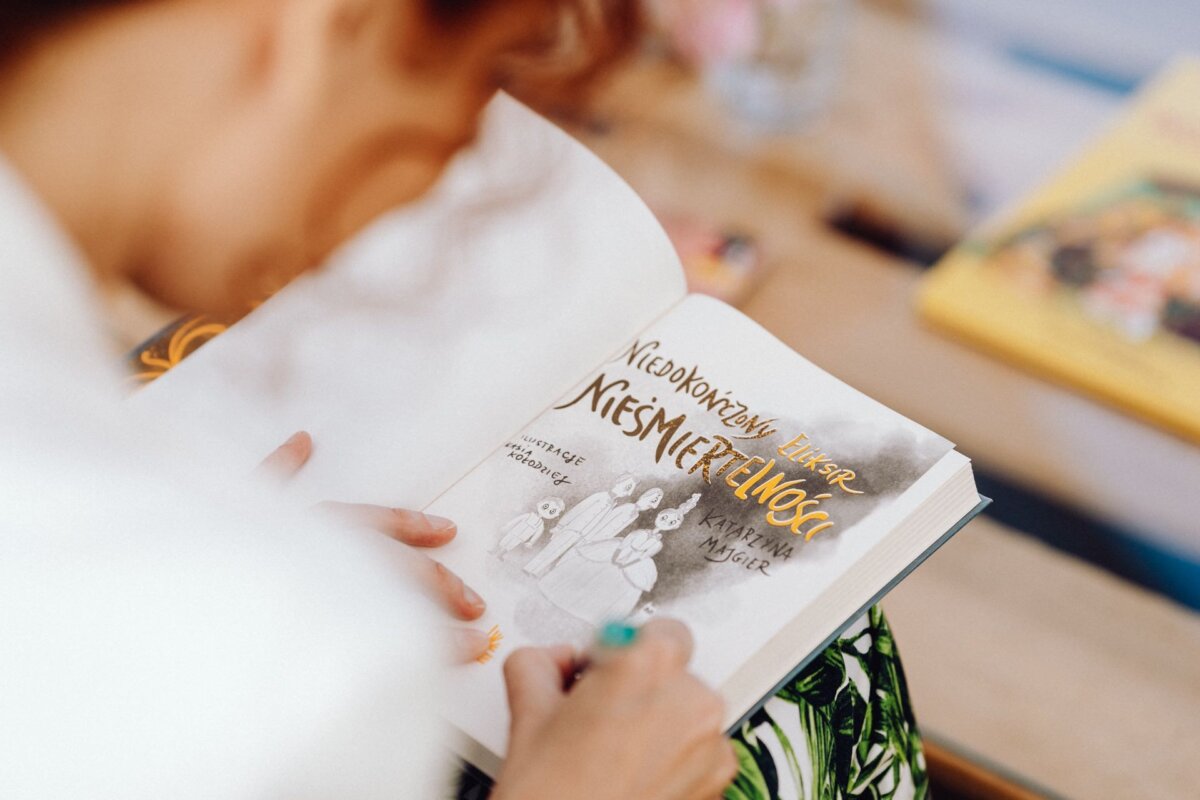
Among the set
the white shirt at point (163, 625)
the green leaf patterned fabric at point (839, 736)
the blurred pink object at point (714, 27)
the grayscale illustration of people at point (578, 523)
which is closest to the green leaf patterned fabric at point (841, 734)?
the green leaf patterned fabric at point (839, 736)

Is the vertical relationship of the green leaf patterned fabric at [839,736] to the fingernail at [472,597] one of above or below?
above

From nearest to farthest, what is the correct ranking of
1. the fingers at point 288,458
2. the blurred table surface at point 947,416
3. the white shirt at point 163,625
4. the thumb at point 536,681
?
the white shirt at point 163,625
the thumb at point 536,681
the fingers at point 288,458
the blurred table surface at point 947,416

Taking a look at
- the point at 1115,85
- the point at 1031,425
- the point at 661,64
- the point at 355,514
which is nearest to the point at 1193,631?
the point at 1031,425

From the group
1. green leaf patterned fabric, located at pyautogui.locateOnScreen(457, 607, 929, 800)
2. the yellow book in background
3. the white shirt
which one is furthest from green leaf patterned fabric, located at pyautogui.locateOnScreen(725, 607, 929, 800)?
the yellow book in background

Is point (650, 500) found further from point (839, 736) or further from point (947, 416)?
point (947, 416)

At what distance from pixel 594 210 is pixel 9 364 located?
32cm

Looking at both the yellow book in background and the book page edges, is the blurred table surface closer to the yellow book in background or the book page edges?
the yellow book in background

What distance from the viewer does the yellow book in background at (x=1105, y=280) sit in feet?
2.52

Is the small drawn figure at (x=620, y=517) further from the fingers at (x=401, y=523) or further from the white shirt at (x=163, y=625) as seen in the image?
the white shirt at (x=163, y=625)

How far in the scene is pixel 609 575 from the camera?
0.48m

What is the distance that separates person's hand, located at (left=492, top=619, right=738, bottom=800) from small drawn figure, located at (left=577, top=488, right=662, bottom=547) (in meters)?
0.08

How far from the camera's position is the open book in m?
0.47

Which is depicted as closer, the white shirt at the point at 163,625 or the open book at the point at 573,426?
the white shirt at the point at 163,625

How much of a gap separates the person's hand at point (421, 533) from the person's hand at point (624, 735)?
5 cm
